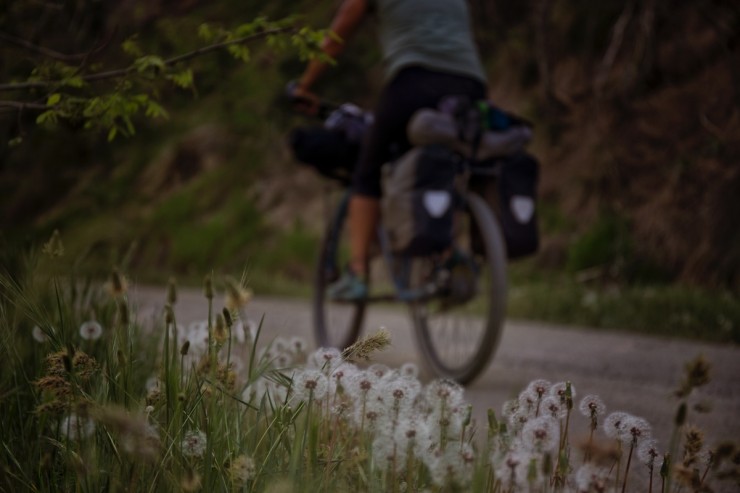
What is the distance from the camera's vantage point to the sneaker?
14.8 ft

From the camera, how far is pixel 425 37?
4.16 metres

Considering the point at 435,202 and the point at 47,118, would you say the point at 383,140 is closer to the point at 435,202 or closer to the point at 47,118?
the point at 435,202

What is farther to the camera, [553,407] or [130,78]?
[130,78]

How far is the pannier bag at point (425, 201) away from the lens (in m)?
3.85

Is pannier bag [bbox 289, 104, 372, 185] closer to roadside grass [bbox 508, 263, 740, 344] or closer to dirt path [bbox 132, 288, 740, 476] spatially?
dirt path [bbox 132, 288, 740, 476]

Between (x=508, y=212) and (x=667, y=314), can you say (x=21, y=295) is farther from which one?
(x=667, y=314)

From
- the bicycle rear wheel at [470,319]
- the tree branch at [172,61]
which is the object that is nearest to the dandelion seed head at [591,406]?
the tree branch at [172,61]

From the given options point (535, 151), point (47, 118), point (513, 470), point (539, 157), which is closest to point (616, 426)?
point (513, 470)

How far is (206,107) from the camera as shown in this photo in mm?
17719

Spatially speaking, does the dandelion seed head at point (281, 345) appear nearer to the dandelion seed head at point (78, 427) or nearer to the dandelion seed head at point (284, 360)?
the dandelion seed head at point (284, 360)

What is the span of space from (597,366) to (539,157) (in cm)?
694

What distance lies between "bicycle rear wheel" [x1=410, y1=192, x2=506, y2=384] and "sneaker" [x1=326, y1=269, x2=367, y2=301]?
345 mm

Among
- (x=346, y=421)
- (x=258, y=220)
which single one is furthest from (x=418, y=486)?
(x=258, y=220)

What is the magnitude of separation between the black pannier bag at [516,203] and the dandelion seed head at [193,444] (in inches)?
106
